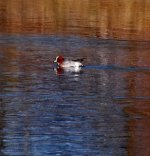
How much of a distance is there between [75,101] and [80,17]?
15533 mm

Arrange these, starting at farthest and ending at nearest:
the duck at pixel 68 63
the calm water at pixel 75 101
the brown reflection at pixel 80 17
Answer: the brown reflection at pixel 80 17
the duck at pixel 68 63
the calm water at pixel 75 101

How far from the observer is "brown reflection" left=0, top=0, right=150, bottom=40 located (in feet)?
82.0

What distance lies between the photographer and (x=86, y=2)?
3578 centimetres

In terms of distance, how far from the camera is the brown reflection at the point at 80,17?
82.0 ft

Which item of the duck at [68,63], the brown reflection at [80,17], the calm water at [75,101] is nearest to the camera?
the calm water at [75,101]

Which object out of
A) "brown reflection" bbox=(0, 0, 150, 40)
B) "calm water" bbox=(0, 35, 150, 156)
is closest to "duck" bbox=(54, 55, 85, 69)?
"calm water" bbox=(0, 35, 150, 156)

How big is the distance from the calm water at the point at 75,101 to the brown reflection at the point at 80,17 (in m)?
3.20

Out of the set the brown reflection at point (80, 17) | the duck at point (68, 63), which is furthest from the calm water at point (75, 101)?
the brown reflection at point (80, 17)

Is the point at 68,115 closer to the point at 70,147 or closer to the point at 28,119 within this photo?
the point at 28,119

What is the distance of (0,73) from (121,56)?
12.6ft

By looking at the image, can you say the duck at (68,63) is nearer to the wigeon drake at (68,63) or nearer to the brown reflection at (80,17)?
the wigeon drake at (68,63)

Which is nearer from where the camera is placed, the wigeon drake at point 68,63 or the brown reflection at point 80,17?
the wigeon drake at point 68,63

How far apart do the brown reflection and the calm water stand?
10.5 ft

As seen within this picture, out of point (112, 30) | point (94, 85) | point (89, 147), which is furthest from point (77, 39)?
point (89, 147)
